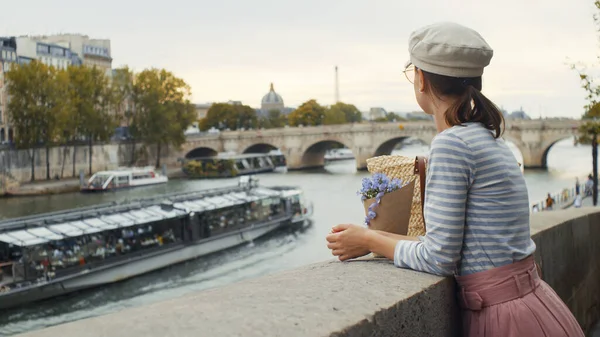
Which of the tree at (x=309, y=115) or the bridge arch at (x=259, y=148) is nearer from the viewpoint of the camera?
the bridge arch at (x=259, y=148)

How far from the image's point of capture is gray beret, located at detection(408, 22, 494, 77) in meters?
1.67

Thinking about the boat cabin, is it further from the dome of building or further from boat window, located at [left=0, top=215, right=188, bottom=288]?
the dome of building

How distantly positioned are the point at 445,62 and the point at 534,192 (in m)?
29.8

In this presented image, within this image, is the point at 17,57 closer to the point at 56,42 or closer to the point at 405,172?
the point at 56,42

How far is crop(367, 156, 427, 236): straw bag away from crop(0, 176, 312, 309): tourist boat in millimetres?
13569

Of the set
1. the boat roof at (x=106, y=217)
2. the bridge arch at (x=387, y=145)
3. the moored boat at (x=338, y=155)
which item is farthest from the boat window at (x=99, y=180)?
the moored boat at (x=338, y=155)

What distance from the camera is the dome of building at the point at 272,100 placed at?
123m

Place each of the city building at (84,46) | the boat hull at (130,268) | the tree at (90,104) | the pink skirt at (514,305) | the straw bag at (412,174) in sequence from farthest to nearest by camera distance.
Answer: the city building at (84,46)
the tree at (90,104)
the boat hull at (130,268)
the straw bag at (412,174)
the pink skirt at (514,305)

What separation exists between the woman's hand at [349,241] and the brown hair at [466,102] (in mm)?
390

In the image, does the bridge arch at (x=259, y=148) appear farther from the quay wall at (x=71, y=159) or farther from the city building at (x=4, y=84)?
the city building at (x=4, y=84)

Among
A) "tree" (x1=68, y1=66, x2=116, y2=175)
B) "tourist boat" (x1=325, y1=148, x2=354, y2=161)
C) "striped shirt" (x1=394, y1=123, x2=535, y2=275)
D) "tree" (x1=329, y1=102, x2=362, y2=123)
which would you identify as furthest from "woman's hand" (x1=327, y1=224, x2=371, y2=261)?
"tree" (x1=329, y1=102, x2=362, y2=123)

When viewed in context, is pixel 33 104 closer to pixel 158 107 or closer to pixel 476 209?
pixel 158 107

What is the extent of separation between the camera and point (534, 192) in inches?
1185

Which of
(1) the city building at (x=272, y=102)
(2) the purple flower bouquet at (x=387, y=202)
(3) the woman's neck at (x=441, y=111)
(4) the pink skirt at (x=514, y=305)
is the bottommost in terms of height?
(4) the pink skirt at (x=514, y=305)
